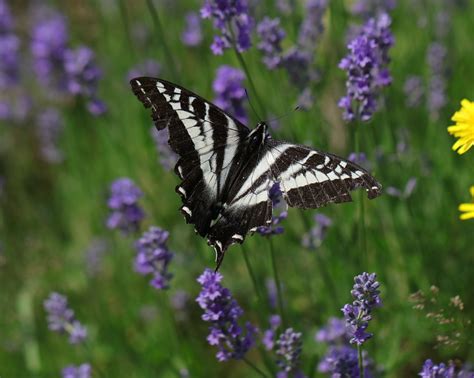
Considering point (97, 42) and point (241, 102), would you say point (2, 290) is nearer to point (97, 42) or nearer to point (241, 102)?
point (241, 102)

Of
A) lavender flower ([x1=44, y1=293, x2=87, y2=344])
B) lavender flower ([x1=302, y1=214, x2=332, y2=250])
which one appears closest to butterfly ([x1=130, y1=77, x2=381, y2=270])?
Answer: lavender flower ([x1=302, y1=214, x2=332, y2=250])

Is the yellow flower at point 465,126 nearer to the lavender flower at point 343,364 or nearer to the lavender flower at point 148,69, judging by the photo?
the lavender flower at point 343,364

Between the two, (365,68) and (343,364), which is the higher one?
(365,68)

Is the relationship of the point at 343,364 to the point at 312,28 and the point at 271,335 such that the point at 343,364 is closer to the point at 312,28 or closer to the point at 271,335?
the point at 271,335

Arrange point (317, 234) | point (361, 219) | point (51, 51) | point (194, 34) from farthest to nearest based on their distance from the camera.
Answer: point (51, 51) → point (194, 34) → point (317, 234) → point (361, 219)

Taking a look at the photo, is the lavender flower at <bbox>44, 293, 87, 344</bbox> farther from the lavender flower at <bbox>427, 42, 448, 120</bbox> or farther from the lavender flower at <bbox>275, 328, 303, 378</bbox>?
the lavender flower at <bbox>427, 42, 448, 120</bbox>

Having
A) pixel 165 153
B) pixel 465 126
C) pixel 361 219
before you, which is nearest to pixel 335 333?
pixel 361 219

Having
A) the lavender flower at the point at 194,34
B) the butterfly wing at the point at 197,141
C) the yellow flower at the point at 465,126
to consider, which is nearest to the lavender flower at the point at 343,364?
the butterfly wing at the point at 197,141
